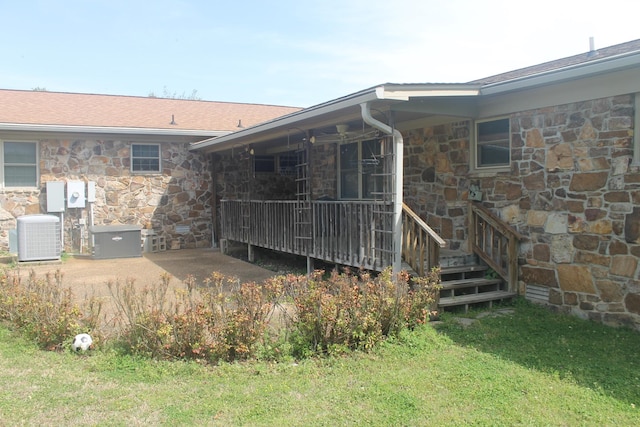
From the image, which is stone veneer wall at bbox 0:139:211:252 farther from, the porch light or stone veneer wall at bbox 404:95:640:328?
stone veneer wall at bbox 404:95:640:328

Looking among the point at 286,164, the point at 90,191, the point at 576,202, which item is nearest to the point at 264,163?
the point at 286,164

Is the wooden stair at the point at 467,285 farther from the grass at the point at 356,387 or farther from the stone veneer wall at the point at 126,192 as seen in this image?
the stone veneer wall at the point at 126,192

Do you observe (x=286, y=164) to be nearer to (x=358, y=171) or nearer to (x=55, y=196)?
(x=358, y=171)

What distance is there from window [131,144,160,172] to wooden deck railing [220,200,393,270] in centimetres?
268

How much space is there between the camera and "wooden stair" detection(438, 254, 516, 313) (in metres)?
6.26

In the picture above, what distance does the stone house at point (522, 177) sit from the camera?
18.2ft

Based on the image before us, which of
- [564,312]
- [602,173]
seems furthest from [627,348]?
[602,173]

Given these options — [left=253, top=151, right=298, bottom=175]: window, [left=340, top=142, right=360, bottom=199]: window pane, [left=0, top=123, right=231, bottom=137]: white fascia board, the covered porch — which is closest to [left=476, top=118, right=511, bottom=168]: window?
the covered porch

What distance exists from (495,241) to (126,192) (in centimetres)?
948

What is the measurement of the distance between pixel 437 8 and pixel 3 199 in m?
10.5

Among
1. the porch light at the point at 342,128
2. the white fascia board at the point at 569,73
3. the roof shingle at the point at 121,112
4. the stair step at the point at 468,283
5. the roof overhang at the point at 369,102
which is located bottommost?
the stair step at the point at 468,283

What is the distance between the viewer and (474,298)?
630cm

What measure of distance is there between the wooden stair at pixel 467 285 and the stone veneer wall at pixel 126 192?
8.34 meters

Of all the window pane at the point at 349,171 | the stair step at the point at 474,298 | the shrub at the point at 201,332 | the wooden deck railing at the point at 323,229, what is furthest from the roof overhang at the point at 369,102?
the shrub at the point at 201,332
